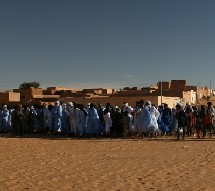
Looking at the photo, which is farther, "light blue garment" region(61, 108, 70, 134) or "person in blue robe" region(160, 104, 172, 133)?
"light blue garment" region(61, 108, 70, 134)

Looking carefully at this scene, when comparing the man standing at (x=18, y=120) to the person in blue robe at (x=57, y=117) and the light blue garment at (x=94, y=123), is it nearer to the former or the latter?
the person in blue robe at (x=57, y=117)

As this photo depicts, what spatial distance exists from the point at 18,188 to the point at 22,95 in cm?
3959

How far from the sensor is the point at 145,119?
18.7 m

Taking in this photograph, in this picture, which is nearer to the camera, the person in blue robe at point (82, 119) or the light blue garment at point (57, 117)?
the person in blue robe at point (82, 119)

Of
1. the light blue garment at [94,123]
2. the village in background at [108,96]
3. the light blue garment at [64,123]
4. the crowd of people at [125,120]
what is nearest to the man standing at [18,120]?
the crowd of people at [125,120]

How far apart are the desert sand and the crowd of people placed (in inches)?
141

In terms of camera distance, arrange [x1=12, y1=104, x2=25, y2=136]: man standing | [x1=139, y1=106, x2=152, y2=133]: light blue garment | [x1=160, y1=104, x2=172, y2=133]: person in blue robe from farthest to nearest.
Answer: [x1=12, y1=104, x2=25, y2=136]: man standing → [x1=160, y1=104, x2=172, y2=133]: person in blue robe → [x1=139, y1=106, x2=152, y2=133]: light blue garment

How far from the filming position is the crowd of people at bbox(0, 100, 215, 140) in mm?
18797

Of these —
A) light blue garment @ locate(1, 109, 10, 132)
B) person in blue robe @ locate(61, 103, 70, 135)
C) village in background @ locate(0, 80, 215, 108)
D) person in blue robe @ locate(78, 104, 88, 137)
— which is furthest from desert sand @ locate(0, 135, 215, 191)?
village in background @ locate(0, 80, 215, 108)

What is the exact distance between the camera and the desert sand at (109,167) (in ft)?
28.0

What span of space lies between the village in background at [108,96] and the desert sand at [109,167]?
19.0m

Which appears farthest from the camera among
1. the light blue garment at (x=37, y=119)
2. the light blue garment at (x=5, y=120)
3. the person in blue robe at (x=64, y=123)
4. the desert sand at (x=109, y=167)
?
the light blue garment at (x=5, y=120)

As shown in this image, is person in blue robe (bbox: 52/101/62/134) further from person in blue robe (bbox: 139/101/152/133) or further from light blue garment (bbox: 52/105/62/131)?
person in blue robe (bbox: 139/101/152/133)

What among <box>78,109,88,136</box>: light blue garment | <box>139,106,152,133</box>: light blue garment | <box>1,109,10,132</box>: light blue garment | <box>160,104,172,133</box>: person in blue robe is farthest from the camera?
<box>1,109,10,132</box>: light blue garment
